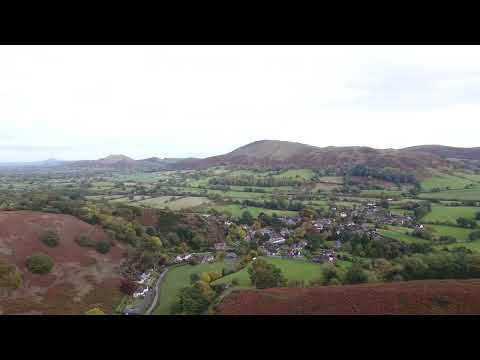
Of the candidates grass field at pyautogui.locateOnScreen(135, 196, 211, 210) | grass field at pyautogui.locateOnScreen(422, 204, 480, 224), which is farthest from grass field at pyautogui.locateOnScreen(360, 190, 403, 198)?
grass field at pyautogui.locateOnScreen(135, 196, 211, 210)

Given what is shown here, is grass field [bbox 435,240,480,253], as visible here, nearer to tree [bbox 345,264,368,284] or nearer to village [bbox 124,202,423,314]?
village [bbox 124,202,423,314]

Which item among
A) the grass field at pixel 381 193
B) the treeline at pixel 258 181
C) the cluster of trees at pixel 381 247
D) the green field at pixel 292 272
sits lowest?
the green field at pixel 292 272

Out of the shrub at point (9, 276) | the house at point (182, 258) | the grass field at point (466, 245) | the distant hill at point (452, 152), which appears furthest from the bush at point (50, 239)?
the distant hill at point (452, 152)

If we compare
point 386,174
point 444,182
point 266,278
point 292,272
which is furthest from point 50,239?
point 444,182

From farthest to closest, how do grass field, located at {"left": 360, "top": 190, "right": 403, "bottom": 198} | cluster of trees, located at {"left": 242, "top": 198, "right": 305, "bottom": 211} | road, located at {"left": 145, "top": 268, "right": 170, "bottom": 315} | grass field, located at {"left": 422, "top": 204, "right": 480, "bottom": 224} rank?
1. grass field, located at {"left": 360, "top": 190, "right": 403, "bottom": 198}
2. cluster of trees, located at {"left": 242, "top": 198, "right": 305, "bottom": 211}
3. grass field, located at {"left": 422, "top": 204, "right": 480, "bottom": 224}
4. road, located at {"left": 145, "top": 268, "right": 170, "bottom": 315}

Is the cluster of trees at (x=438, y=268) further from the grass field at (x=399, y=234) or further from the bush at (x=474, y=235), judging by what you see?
the bush at (x=474, y=235)
